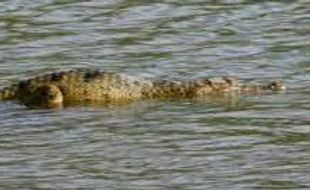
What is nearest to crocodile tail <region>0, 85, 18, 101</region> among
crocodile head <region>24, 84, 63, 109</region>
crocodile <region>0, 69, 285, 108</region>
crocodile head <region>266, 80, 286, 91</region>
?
crocodile <region>0, 69, 285, 108</region>

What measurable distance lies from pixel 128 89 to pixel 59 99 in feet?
1.83

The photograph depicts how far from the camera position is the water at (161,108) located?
32.7 ft

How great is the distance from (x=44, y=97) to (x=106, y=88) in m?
0.52

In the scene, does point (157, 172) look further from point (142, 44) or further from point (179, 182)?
point (142, 44)

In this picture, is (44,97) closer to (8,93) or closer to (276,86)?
(8,93)

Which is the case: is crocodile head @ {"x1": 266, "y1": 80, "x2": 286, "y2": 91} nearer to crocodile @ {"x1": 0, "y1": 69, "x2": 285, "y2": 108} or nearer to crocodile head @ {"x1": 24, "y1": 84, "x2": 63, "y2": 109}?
crocodile @ {"x1": 0, "y1": 69, "x2": 285, "y2": 108}

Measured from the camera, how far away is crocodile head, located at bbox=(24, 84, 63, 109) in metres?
12.9

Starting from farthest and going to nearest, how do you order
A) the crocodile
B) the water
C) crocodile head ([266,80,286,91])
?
the crocodile
crocodile head ([266,80,286,91])
the water

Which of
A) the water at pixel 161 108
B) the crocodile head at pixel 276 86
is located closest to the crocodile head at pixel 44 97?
the water at pixel 161 108

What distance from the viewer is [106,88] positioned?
1313 centimetres

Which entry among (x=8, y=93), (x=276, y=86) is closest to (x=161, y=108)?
(x=276, y=86)

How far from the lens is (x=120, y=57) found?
1452 cm

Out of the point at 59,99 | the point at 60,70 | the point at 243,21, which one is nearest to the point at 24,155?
the point at 59,99

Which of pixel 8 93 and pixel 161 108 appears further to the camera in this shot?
pixel 8 93
